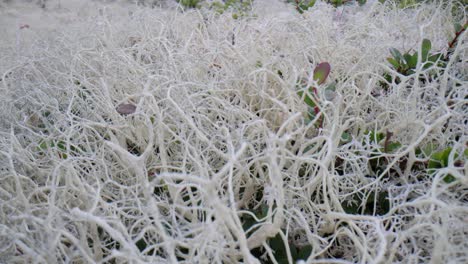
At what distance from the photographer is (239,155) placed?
0.51m

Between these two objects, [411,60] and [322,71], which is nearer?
[322,71]

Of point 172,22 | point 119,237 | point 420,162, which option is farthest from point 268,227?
point 172,22

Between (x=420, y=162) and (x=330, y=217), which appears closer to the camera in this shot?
(x=330, y=217)

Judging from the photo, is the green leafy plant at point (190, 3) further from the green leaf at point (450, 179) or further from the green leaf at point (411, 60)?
the green leaf at point (450, 179)

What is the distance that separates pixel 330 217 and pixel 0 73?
101 centimetres

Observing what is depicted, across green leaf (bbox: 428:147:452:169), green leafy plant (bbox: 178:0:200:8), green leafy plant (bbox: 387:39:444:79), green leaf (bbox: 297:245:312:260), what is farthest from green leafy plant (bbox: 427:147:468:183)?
green leafy plant (bbox: 178:0:200:8)

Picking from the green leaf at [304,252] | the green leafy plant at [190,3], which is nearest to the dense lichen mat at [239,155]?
the green leaf at [304,252]

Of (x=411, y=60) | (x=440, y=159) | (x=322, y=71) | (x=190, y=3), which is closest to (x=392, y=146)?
(x=440, y=159)

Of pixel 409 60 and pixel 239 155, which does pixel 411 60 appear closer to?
pixel 409 60

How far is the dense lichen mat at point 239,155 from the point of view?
55 centimetres

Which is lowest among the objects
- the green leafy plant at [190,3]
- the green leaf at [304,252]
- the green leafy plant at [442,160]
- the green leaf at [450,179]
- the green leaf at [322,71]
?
the green leaf at [304,252]

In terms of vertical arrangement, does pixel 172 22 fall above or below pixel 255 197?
above

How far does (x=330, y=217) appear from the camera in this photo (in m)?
0.63

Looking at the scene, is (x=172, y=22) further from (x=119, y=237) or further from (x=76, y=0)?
(x=76, y=0)
